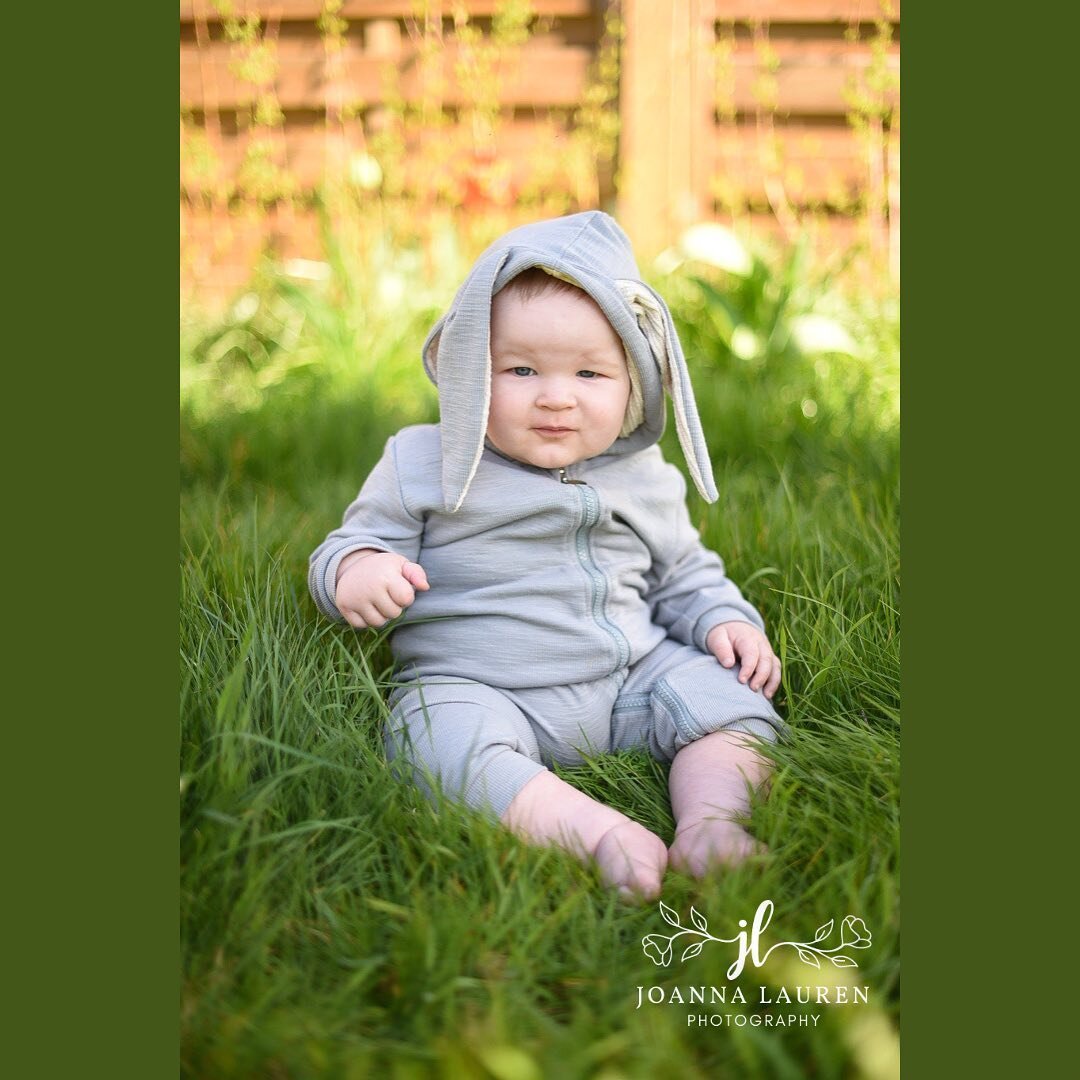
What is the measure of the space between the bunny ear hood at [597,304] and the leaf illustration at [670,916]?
76 centimetres

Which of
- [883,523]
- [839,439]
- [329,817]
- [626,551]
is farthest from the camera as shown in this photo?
[839,439]

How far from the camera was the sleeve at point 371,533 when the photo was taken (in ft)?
5.92

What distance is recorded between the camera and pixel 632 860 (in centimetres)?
148

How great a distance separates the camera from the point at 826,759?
64.5 inches

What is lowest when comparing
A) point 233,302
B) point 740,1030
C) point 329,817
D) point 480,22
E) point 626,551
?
point 740,1030

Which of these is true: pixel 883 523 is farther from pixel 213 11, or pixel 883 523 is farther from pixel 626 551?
pixel 213 11

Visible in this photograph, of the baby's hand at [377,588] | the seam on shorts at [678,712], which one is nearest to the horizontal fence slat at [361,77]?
the baby's hand at [377,588]

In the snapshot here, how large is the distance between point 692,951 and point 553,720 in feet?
1.84

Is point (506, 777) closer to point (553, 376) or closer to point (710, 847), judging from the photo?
point (710, 847)

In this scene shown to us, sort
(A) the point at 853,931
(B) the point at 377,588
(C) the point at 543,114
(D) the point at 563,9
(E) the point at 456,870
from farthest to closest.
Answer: (C) the point at 543,114
(D) the point at 563,9
(B) the point at 377,588
(E) the point at 456,870
(A) the point at 853,931

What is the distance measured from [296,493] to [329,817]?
1.45m

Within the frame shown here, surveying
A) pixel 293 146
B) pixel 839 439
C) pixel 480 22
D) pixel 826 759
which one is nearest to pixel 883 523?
pixel 839 439

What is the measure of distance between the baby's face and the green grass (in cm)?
50

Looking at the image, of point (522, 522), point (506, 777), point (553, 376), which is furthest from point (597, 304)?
point (506, 777)
